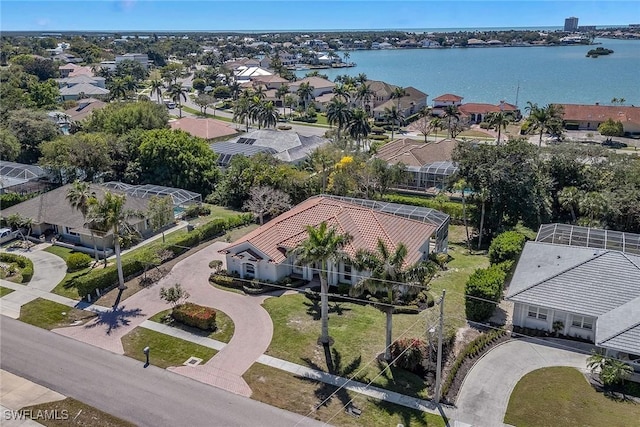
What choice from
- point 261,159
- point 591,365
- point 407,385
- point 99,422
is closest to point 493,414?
point 407,385

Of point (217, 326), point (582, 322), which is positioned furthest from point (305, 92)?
point (582, 322)

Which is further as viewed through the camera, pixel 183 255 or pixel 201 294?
pixel 183 255

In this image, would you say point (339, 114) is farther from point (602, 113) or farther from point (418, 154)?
point (602, 113)

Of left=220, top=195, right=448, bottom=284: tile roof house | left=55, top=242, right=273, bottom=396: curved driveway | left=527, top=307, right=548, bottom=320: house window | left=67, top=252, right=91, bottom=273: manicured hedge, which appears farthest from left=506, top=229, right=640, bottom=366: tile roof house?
left=67, top=252, right=91, bottom=273: manicured hedge

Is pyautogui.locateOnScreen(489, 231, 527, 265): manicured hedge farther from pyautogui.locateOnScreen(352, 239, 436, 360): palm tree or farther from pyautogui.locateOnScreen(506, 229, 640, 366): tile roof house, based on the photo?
pyautogui.locateOnScreen(352, 239, 436, 360): palm tree

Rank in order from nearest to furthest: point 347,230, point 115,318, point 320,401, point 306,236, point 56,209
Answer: point 320,401 < point 115,318 < point 347,230 < point 306,236 < point 56,209

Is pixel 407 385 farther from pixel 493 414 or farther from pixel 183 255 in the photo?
pixel 183 255
